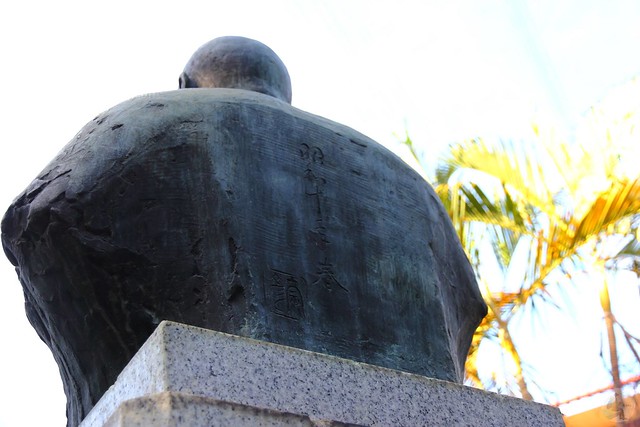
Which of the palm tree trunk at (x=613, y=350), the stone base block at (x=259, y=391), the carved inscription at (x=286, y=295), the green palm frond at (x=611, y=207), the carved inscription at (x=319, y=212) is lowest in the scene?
the stone base block at (x=259, y=391)

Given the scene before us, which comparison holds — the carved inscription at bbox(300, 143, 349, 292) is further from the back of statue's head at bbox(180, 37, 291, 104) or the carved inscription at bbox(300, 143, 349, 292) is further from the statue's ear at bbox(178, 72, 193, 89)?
the statue's ear at bbox(178, 72, 193, 89)

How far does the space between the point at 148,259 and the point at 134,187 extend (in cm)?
18

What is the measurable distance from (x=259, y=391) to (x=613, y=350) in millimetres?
6063

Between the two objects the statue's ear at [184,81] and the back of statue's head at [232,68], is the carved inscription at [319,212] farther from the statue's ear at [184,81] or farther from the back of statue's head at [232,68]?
the statue's ear at [184,81]

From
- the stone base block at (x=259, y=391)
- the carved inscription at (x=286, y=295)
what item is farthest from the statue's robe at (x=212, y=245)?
the stone base block at (x=259, y=391)

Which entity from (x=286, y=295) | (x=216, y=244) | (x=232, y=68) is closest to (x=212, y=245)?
(x=216, y=244)

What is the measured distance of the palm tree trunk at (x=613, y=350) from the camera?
7012mm

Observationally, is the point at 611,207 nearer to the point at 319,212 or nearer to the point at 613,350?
the point at 613,350

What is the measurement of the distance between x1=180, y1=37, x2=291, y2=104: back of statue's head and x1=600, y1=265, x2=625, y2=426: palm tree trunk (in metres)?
5.21

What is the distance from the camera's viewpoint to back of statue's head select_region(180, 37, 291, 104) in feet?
9.08

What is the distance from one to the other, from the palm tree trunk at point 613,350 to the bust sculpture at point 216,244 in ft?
16.7

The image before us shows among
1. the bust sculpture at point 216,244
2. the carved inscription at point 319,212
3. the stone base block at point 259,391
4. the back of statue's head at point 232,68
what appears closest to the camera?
the stone base block at point 259,391

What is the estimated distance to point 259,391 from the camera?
1.75 m

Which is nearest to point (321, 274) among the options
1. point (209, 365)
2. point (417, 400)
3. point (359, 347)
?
point (359, 347)
